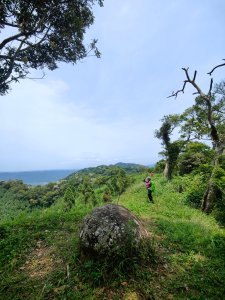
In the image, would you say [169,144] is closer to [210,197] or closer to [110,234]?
[210,197]

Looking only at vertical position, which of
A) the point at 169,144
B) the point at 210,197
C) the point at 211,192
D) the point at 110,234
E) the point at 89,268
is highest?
the point at 169,144

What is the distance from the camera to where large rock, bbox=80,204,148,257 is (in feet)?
22.9

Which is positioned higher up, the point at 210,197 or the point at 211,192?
the point at 211,192

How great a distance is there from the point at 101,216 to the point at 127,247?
129 centimetres

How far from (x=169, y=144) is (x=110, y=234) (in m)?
25.6

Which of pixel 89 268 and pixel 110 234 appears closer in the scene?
pixel 89 268

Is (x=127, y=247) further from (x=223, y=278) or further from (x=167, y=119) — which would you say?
(x=167, y=119)

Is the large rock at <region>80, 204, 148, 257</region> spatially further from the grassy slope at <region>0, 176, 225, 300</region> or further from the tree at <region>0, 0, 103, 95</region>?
the tree at <region>0, 0, 103, 95</region>

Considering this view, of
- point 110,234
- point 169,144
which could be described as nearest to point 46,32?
point 110,234

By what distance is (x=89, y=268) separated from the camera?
22.4 ft

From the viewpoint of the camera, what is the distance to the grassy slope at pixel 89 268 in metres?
6.21

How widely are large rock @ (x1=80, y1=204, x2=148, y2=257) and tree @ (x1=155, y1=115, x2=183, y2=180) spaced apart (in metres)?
22.7

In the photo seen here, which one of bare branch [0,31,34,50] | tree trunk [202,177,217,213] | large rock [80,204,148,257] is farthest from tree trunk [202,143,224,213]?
bare branch [0,31,34,50]

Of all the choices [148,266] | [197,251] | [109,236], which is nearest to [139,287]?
[148,266]
